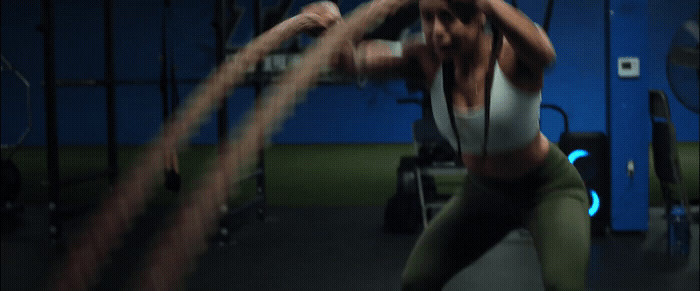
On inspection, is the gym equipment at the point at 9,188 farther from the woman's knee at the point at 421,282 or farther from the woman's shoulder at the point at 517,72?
the woman's shoulder at the point at 517,72

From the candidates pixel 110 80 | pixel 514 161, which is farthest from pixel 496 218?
pixel 110 80

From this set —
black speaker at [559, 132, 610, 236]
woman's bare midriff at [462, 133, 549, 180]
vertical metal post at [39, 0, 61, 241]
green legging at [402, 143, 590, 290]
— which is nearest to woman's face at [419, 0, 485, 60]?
woman's bare midriff at [462, 133, 549, 180]

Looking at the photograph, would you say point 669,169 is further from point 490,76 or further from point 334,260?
point 490,76

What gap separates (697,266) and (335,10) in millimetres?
3366

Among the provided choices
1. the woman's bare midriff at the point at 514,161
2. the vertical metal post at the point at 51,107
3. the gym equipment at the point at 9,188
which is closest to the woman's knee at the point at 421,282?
the woman's bare midriff at the point at 514,161

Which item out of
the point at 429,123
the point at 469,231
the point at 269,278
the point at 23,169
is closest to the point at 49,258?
the point at 269,278

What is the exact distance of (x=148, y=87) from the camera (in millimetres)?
12648

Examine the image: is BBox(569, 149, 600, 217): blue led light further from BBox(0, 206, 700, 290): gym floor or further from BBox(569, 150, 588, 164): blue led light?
BBox(0, 206, 700, 290): gym floor

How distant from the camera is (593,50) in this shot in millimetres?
5055

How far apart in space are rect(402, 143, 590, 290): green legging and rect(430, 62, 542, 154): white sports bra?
121mm

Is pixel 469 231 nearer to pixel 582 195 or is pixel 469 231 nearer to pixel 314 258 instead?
pixel 582 195

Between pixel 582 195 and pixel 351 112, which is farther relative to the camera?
pixel 351 112

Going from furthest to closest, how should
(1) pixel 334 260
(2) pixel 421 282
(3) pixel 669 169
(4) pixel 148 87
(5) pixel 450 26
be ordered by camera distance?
1. (4) pixel 148 87
2. (3) pixel 669 169
3. (1) pixel 334 260
4. (2) pixel 421 282
5. (5) pixel 450 26

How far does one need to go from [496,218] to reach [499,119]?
0.31 meters
